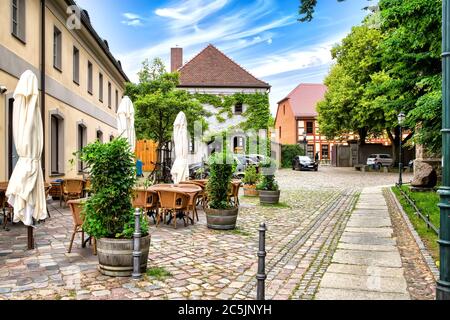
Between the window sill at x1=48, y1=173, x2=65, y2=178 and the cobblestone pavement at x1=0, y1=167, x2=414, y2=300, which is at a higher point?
the window sill at x1=48, y1=173, x2=65, y2=178

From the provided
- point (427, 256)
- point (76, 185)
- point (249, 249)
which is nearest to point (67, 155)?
point (76, 185)

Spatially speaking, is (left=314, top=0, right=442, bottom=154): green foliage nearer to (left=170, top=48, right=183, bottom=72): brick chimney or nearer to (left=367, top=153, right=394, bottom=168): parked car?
(left=367, top=153, right=394, bottom=168): parked car

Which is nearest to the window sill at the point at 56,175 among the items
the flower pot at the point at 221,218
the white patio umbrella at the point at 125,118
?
the white patio umbrella at the point at 125,118

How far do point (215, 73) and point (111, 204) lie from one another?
32088 millimetres

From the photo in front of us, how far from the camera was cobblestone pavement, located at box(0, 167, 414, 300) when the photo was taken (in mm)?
4559

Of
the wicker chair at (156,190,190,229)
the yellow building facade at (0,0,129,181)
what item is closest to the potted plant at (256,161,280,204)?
the wicker chair at (156,190,190,229)

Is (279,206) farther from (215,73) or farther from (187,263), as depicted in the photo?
(215,73)

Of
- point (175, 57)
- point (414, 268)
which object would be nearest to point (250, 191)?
point (414, 268)

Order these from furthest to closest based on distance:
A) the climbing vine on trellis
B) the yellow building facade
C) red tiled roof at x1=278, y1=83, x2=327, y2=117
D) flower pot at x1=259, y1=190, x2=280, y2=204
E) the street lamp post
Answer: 1. red tiled roof at x1=278, y1=83, x2=327, y2=117
2. the climbing vine on trellis
3. flower pot at x1=259, y1=190, x2=280, y2=204
4. the yellow building facade
5. the street lamp post

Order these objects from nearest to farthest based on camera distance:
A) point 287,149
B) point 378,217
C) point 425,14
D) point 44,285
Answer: point 44,285
point 425,14
point 378,217
point 287,149

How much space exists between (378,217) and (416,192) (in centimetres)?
574

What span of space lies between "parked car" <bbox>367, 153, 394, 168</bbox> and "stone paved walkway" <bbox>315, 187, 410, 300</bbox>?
91.4 feet

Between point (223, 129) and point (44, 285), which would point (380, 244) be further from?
point (223, 129)
